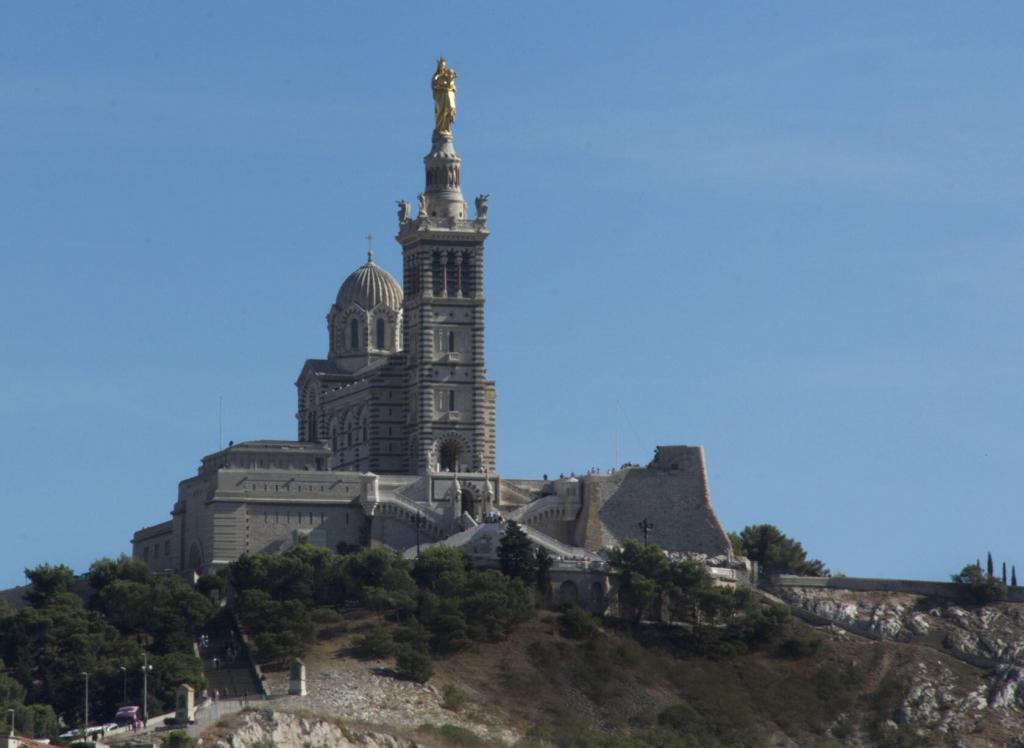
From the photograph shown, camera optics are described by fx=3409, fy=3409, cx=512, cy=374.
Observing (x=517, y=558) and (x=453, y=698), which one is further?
(x=517, y=558)

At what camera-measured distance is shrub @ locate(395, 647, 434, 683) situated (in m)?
179

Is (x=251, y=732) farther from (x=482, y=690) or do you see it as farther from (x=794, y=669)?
(x=794, y=669)

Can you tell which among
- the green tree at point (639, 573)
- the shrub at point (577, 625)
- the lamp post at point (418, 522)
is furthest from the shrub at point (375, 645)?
the green tree at point (639, 573)

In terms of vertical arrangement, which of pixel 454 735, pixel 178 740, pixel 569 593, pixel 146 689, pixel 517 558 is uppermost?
pixel 517 558

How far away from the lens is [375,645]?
181 meters

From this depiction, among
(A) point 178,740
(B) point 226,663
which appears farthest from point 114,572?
(A) point 178,740

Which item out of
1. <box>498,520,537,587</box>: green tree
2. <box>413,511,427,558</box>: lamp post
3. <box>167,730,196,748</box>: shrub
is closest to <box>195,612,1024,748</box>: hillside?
<box>498,520,537,587</box>: green tree

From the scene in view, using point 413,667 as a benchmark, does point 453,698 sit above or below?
below

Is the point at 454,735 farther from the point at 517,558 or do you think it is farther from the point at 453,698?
the point at 517,558

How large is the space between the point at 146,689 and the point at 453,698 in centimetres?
1781

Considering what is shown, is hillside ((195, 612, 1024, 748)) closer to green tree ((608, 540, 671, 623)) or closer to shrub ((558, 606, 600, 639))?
shrub ((558, 606, 600, 639))

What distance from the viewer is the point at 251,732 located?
164625 mm

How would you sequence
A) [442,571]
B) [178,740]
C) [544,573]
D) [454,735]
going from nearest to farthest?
[178,740] < [454,735] < [442,571] < [544,573]

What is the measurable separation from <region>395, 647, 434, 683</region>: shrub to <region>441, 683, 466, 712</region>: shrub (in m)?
1.37
